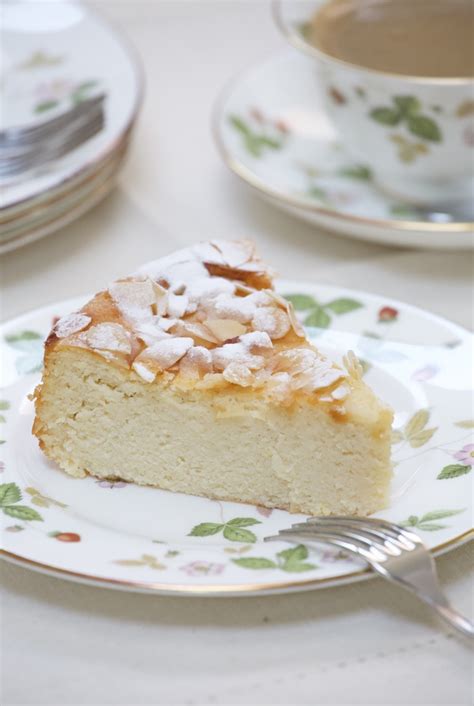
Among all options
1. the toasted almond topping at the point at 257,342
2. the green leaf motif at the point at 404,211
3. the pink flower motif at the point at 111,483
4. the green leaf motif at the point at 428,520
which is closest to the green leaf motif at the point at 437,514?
the green leaf motif at the point at 428,520

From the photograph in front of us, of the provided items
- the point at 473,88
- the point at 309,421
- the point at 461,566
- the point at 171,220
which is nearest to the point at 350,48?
the point at 473,88

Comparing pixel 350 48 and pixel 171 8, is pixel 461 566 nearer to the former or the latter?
pixel 350 48

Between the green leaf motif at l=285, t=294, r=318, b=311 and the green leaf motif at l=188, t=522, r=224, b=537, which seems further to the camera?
the green leaf motif at l=285, t=294, r=318, b=311

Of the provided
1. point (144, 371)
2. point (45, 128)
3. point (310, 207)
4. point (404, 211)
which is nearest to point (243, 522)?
point (144, 371)

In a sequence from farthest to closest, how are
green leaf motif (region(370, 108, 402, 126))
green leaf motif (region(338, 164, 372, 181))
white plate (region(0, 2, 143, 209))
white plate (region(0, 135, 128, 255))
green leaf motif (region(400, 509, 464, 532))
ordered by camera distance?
green leaf motif (region(338, 164, 372, 181)), white plate (region(0, 2, 143, 209)), green leaf motif (region(370, 108, 402, 126)), white plate (region(0, 135, 128, 255)), green leaf motif (region(400, 509, 464, 532))

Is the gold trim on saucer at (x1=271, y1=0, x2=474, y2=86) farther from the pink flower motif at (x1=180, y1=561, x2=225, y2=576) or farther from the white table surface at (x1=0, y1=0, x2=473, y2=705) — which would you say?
the pink flower motif at (x1=180, y1=561, x2=225, y2=576)

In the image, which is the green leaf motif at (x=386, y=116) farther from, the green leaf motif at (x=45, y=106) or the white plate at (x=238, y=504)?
the green leaf motif at (x=45, y=106)

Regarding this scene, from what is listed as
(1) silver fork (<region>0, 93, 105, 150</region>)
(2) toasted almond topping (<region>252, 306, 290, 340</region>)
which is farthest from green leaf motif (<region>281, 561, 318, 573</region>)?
(1) silver fork (<region>0, 93, 105, 150</region>)

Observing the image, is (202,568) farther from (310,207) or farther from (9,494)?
(310,207)

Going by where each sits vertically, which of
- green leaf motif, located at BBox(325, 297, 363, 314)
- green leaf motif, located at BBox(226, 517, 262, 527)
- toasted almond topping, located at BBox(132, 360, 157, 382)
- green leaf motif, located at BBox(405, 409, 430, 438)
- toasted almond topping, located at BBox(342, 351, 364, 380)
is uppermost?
toasted almond topping, located at BBox(132, 360, 157, 382)
